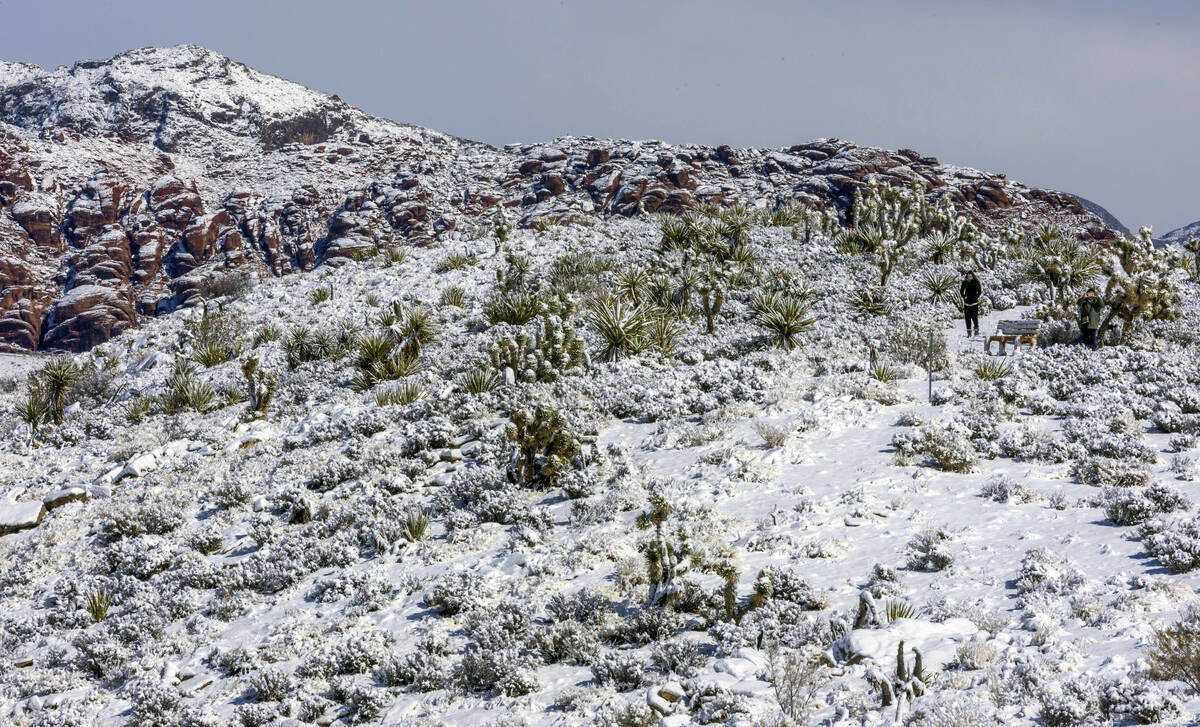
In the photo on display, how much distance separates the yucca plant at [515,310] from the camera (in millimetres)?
20016

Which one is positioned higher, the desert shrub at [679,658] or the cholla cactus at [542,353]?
the cholla cactus at [542,353]

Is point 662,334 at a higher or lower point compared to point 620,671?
higher

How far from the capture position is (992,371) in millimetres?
13672

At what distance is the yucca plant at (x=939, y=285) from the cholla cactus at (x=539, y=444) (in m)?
14.0

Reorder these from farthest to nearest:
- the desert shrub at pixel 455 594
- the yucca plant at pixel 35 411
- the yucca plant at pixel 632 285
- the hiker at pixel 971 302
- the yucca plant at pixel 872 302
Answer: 1. the yucca plant at pixel 632 285
2. the yucca plant at pixel 872 302
3. the yucca plant at pixel 35 411
4. the hiker at pixel 971 302
5. the desert shrub at pixel 455 594

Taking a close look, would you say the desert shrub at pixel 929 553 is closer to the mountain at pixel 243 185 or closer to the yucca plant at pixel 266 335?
the yucca plant at pixel 266 335

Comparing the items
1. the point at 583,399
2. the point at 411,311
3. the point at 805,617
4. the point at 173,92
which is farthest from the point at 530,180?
the point at 805,617

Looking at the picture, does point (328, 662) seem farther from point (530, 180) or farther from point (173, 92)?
point (173, 92)

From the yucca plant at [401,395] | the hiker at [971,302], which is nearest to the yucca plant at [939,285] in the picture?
the hiker at [971,302]

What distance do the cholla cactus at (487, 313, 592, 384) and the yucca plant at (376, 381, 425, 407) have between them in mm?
1772

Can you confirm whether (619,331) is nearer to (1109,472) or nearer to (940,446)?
(940,446)

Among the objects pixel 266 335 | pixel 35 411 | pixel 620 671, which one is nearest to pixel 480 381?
pixel 620 671

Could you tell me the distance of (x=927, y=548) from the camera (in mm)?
7672

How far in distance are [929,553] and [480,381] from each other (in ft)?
32.9
